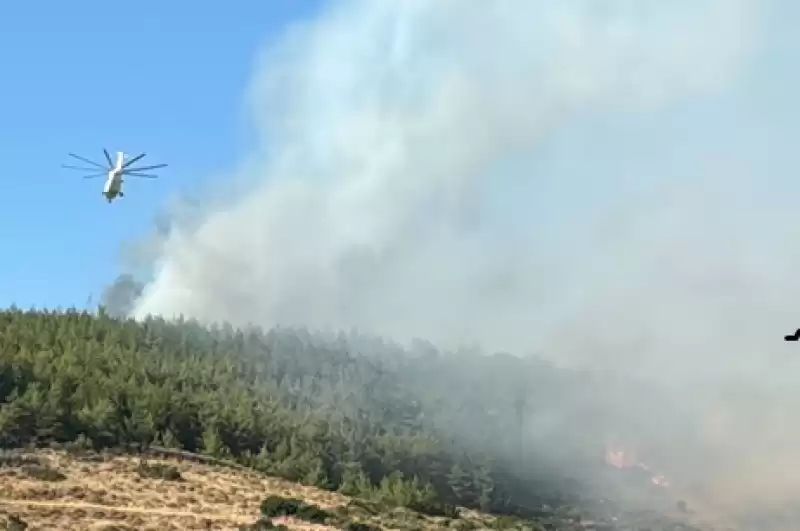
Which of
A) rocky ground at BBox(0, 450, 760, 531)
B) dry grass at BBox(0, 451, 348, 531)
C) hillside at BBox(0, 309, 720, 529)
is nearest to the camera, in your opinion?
dry grass at BBox(0, 451, 348, 531)

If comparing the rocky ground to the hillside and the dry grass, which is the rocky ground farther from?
the hillside

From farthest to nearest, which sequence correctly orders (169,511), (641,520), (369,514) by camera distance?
(641,520) < (369,514) < (169,511)

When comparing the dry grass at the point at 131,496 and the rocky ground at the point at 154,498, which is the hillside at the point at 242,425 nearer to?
the dry grass at the point at 131,496

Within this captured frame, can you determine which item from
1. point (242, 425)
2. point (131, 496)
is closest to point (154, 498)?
point (131, 496)

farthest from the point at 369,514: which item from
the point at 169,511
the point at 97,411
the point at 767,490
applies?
the point at 767,490

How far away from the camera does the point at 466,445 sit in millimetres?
186125

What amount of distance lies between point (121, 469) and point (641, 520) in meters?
90.5

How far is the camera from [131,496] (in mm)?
88438

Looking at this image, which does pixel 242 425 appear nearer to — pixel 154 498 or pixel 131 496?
pixel 154 498

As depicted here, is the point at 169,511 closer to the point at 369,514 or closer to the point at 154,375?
the point at 369,514

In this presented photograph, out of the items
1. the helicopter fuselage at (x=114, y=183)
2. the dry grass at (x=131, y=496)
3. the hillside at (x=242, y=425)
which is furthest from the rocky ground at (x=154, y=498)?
the helicopter fuselage at (x=114, y=183)

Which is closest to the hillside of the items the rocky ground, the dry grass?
the dry grass

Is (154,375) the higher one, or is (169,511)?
(154,375)

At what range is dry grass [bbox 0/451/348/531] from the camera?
78.0m
